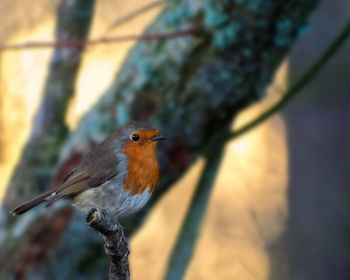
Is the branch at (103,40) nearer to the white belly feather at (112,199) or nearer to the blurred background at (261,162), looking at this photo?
the blurred background at (261,162)

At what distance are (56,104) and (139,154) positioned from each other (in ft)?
5.17

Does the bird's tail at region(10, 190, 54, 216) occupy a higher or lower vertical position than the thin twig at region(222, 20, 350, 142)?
higher

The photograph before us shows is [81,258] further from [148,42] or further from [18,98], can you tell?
[18,98]

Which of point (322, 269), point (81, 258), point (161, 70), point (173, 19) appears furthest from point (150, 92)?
point (322, 269)

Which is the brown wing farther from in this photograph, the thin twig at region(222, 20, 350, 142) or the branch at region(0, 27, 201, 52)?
the thin twig at region(222, 20, 350, 142)

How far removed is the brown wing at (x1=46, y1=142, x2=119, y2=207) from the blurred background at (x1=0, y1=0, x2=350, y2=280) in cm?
116

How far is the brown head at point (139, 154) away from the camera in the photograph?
10.9ft

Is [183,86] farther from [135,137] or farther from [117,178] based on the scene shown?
[117,178]

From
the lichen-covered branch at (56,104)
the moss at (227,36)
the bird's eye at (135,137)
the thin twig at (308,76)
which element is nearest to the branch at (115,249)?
the bird's eye at (135,137)

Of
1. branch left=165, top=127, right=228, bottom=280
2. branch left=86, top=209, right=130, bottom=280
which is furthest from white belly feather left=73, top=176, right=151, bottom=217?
branch left=165, top=127, right=228, bottom=280

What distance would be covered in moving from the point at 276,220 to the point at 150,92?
5.83ft

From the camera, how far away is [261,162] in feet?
18.7

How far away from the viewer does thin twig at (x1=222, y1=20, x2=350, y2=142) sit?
404 cm

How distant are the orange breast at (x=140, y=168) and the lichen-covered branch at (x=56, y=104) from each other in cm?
141
